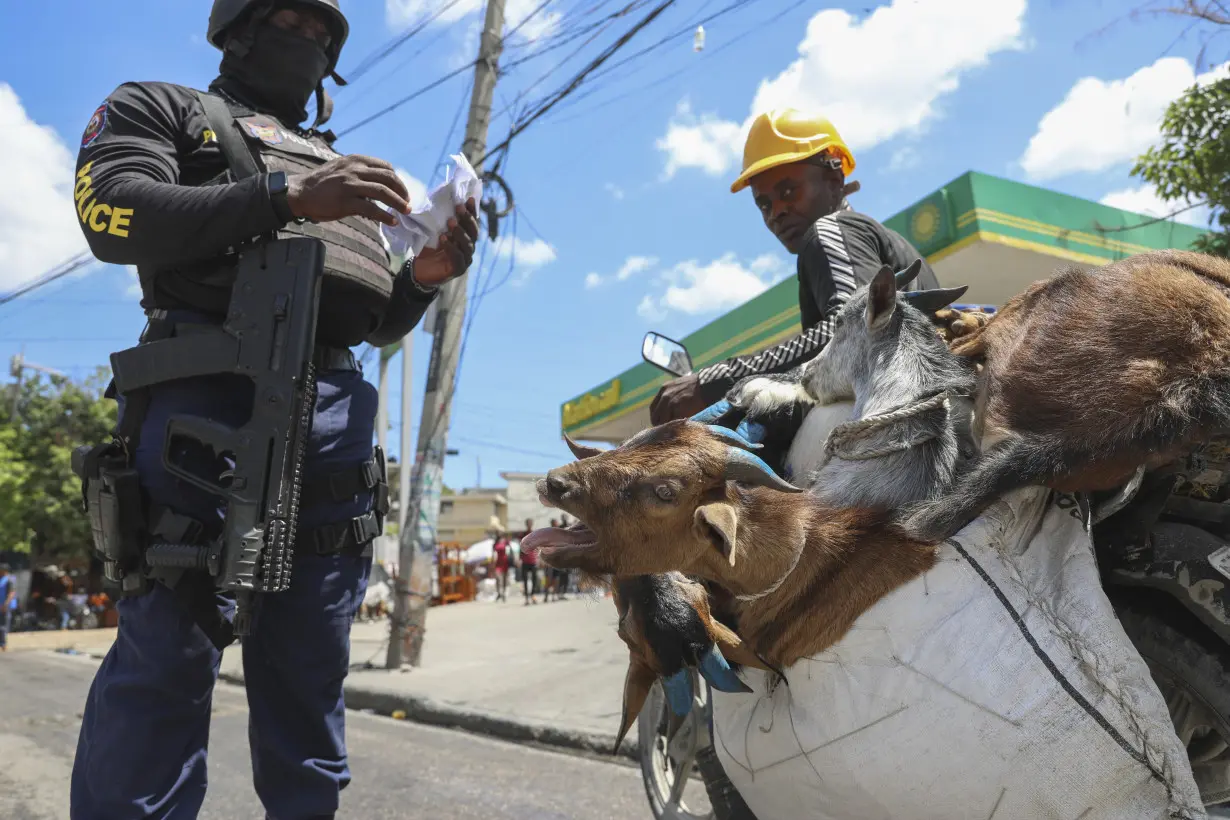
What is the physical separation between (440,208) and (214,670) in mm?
1123

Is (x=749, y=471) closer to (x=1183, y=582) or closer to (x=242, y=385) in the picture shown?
(x=1183, y=582)

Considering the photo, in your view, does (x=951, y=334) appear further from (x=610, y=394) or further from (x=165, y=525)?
(x=610, y=394)

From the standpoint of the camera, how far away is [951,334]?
189cm

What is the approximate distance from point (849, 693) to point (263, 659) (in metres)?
1.28

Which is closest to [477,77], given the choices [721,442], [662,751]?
[662,751]

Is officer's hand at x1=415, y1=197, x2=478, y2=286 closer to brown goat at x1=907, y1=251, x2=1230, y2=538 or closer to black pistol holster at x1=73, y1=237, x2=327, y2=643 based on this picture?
black pistol holster at x1=73, y1=237, x2=327, y2=643

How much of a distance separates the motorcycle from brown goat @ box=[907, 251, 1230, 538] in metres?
0.12

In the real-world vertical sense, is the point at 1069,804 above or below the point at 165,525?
below

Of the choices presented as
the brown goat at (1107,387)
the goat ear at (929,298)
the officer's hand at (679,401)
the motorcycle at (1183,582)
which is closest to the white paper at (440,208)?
the officer's hand at (679,401)

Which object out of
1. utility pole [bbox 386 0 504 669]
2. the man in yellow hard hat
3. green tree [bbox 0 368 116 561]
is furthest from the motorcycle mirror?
green tree [bbox 0 368 116 561]

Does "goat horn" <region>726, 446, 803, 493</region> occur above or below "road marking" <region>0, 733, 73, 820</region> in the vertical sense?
above

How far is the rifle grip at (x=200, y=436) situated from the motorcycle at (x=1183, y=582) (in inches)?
62.8

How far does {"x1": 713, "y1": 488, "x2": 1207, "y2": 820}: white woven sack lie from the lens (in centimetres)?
125

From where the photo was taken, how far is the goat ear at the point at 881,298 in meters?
1.69
